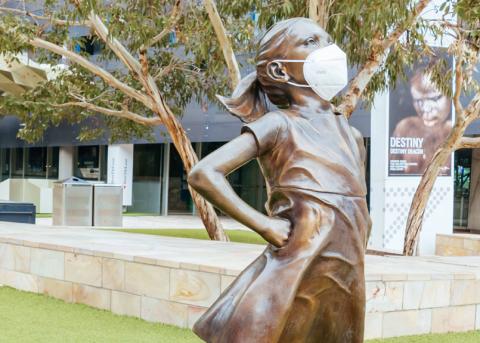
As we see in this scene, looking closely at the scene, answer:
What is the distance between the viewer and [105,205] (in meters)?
17.2

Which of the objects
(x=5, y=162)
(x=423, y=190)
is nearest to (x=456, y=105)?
(x=423, y=190)

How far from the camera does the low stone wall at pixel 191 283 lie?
19.1ft

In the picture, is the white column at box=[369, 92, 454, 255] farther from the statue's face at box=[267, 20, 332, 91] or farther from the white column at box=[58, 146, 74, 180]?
the white column at box=[58, 146, 74, 180]

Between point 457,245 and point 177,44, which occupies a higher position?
point 177,44

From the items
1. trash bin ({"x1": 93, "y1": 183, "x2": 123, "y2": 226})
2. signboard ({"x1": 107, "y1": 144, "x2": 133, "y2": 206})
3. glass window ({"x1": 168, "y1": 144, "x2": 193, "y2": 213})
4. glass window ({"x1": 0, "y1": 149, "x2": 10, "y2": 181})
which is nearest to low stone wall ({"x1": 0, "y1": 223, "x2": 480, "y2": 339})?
trash bin ({"x1": 93, "y1": 183, "x2": 123, "y2": 226})

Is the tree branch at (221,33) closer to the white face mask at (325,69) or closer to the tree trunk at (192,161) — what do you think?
the tree trunk at (192,161)

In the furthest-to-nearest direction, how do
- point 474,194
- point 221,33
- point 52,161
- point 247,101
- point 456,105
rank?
point 52,161 → point 474,194 → point 456,105 → point 221,33 → point 247,101

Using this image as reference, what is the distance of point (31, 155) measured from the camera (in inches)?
1210

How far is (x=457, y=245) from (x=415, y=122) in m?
2.44

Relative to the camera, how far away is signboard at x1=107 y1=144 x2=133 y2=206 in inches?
912

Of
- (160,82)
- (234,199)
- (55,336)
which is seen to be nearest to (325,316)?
(234,199)

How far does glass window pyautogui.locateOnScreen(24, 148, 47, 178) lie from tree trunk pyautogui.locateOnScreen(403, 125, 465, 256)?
21241mm

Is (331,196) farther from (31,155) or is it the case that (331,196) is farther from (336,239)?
(31,155)

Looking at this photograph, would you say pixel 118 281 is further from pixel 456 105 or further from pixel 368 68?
pixel 456 105
